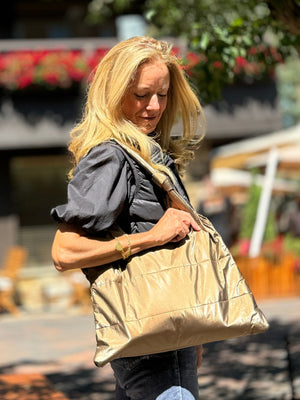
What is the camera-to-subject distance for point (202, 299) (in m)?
2.20

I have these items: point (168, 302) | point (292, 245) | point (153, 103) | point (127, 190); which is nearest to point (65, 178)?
point (292, 245)

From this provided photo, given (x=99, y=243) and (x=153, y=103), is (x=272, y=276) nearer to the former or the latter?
(x=153, y=103)

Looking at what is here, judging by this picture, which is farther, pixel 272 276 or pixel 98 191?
pixel 272 276

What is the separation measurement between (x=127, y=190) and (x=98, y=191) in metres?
0.12

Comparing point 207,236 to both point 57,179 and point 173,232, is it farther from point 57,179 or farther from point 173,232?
point 57,179

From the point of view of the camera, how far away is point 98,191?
7.25 ft

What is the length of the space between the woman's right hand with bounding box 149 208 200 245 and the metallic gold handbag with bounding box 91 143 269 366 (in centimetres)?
4

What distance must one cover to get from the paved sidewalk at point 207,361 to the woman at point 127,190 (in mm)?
2240

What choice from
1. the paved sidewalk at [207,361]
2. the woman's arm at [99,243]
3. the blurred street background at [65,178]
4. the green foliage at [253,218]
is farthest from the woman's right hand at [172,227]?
the green foliage at [253,218]

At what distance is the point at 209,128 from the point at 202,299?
12.0 meters

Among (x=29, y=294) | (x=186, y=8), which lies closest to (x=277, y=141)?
(x=186, y=8)

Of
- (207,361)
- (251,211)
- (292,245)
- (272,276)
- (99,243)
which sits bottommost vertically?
(207,361)

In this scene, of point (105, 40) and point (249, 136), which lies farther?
point (249, 136)

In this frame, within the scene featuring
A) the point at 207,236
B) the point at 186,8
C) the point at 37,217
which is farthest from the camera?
the point at 37,217
